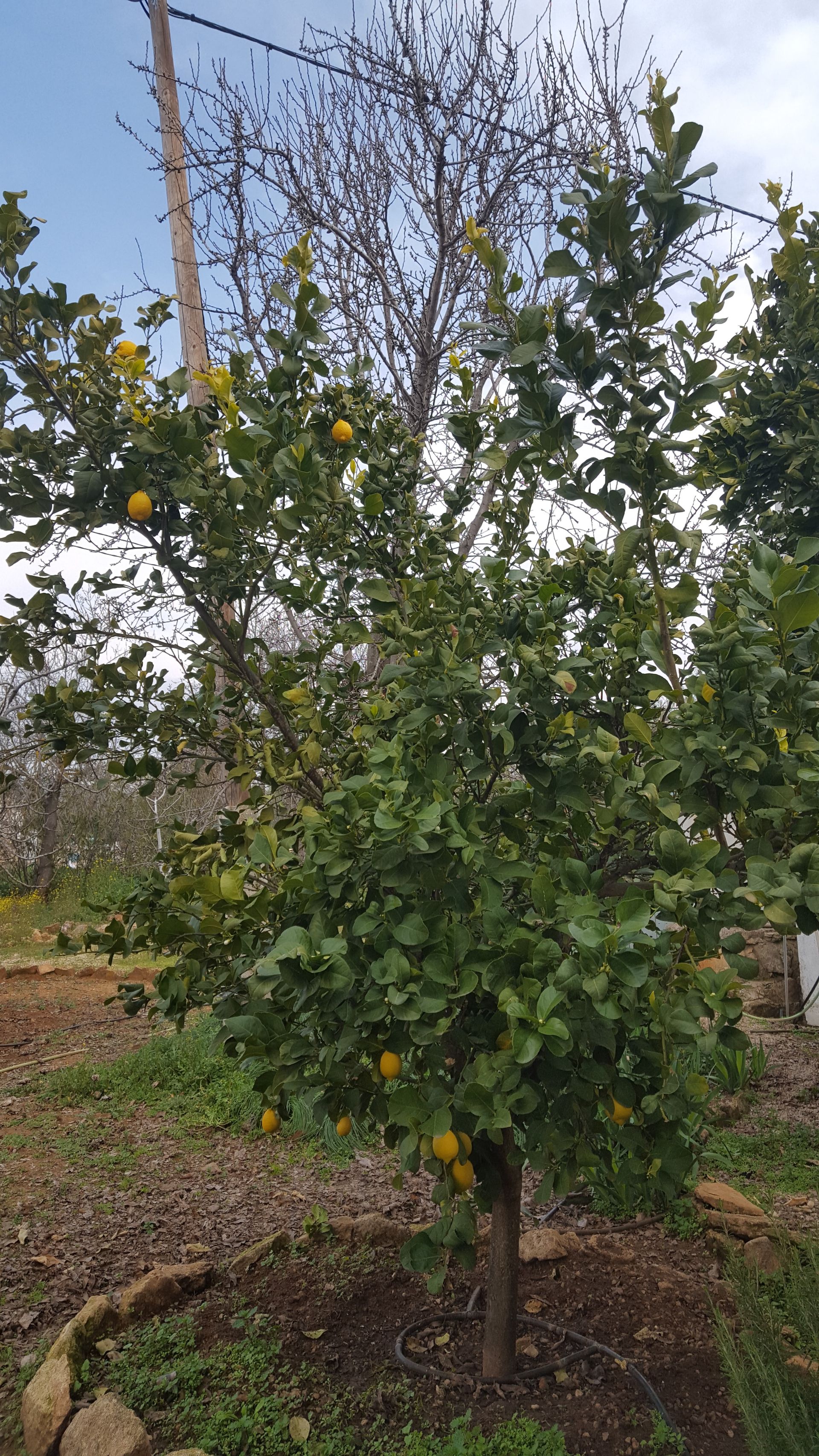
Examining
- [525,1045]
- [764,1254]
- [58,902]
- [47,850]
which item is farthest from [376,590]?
[47,850]

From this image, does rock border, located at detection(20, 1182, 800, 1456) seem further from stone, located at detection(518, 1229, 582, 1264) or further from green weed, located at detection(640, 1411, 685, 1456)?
green weed, located at detection(640, 1411, 685, 1456)

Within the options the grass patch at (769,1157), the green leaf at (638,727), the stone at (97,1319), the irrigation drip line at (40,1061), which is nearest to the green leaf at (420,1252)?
the green leaf at (638,727)

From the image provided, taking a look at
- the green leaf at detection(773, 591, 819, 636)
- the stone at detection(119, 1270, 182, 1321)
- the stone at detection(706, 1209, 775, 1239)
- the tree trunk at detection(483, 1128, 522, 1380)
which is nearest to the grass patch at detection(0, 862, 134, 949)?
the stone at detection(119, 1270, 182, 1321)

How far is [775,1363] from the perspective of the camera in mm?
1690

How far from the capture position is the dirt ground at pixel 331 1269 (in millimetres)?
2012

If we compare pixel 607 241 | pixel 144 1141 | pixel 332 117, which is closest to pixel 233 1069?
pixel 144 1141

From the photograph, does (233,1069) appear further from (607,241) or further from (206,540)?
(607,241)

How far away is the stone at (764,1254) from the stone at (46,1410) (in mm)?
1687

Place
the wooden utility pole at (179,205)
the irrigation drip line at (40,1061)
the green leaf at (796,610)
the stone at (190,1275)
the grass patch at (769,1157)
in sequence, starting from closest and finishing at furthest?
the green leaf at (796,610) < the stone at (190,1275) < the grass patch at (769,1157) < the wooden utility pole at (179,205) < the irrigation drip line at (40,1061)

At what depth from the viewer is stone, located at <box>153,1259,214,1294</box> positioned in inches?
101

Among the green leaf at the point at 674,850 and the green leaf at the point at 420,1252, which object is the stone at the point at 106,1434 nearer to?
the green leaf at the point at 420,1252

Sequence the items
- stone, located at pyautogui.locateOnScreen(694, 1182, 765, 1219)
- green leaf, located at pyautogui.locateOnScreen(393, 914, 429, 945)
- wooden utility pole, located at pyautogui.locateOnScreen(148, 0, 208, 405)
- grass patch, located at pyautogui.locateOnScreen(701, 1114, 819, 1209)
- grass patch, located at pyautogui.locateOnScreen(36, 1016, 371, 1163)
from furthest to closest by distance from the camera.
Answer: wooden utility pole, located at pyautogui.locateOnScreen(148, 0, 208, 405)
grass patch, located at pyautogui.locateOnScreen(36, 1016, 371, 1163)
grass patch, located at pyautogui.locateOnScreen(701, 1114, 819, 1209)
stone, located at pyautogui.locateOnScreen(694, 1182, 765, 1219)
green leaf, located at pyautogui.locateOnScreen(393, 914, 429, 945)

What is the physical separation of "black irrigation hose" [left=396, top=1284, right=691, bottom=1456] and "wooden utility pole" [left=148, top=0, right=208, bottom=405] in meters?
3.90

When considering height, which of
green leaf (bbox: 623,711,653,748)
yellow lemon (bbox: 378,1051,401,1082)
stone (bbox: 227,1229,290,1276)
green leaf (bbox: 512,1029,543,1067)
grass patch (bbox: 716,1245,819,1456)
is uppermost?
green leaf (bbox: 623,711,653,748)
